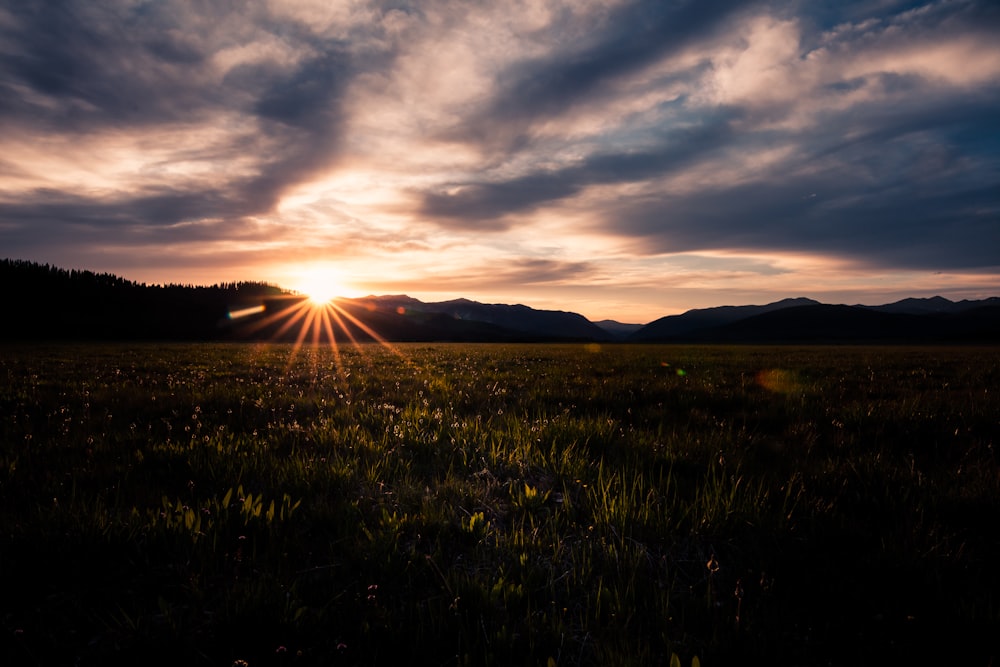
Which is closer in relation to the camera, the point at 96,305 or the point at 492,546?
the point at 492,546

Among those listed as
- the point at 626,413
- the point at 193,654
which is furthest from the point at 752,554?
the point at 626,413

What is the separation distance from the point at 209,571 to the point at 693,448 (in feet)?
14.7

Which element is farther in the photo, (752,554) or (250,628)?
(752,554)

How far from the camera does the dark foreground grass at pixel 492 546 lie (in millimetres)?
2090

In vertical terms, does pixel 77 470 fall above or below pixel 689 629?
above

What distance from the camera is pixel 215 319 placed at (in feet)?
500

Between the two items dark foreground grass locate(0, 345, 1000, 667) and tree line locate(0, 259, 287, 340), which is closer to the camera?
dark foreground grass locate(0, 345, 1000, 667)

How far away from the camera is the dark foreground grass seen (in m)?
2.09

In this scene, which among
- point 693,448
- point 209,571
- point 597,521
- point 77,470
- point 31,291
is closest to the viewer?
point 209,571

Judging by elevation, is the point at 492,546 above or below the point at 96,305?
below

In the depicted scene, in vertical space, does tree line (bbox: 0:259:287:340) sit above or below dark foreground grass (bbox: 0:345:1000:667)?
above

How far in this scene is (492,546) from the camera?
2.98 metres

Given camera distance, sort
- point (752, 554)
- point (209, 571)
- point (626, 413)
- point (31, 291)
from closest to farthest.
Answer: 1. point (209, 571)
2. point (752, 554)
3. point (626, 413)
4. point (31, 291)

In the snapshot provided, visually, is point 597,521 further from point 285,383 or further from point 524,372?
point 524,372
